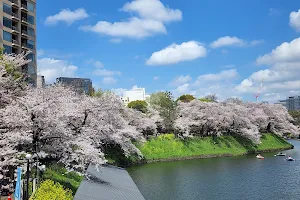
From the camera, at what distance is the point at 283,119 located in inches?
2808

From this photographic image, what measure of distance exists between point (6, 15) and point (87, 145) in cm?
2869

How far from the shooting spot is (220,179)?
31906 mm

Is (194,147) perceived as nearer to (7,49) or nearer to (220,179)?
(220,179)

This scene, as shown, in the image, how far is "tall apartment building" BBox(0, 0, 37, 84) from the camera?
41781 millimetres

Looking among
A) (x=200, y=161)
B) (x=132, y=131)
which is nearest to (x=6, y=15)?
(x=132, y=131)

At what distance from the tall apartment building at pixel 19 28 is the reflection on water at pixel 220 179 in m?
20.7

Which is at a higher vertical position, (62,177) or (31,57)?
(31,57)

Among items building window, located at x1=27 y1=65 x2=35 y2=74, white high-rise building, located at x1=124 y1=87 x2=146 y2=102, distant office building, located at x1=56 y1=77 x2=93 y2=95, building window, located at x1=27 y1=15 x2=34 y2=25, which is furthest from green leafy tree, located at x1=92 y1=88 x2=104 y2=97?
white high-rise building, located at x1=124 y1=87 x2=146 y2=102

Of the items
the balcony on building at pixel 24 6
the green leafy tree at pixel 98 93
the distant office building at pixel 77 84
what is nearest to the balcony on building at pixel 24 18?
the balcony on building at pixel 24 6

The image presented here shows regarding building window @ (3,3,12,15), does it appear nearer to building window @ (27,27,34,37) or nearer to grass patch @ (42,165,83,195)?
building window @ (27,27,34,37)

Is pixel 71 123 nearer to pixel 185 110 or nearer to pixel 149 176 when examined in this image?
pixel 149 176

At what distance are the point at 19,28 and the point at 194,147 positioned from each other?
1199 inches

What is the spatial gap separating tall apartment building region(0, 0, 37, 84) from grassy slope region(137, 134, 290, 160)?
19038 millimetres

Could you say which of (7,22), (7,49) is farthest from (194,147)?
(7,22)
